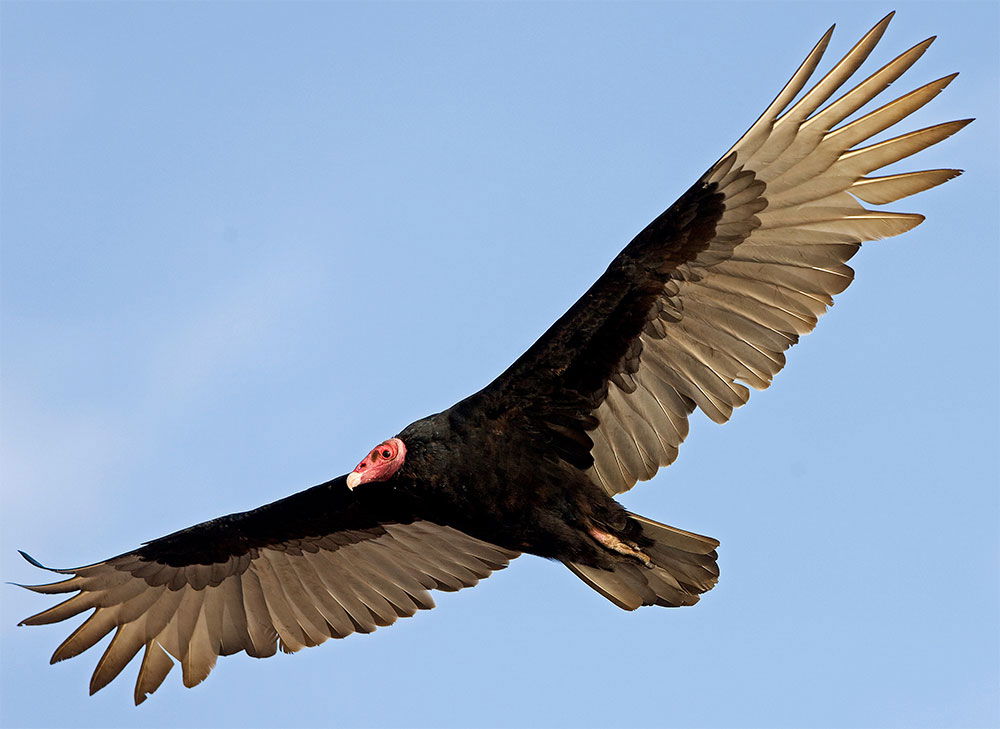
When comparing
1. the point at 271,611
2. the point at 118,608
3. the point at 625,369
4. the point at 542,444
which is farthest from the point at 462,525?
the point at 118,608

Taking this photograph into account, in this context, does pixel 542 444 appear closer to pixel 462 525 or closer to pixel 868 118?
pixel 462 525

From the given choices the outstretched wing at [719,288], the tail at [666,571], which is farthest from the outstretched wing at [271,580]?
the outstretched wing at [719,288]

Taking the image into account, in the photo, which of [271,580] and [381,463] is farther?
[271,580]

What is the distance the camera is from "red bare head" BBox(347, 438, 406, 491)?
5.68 meters

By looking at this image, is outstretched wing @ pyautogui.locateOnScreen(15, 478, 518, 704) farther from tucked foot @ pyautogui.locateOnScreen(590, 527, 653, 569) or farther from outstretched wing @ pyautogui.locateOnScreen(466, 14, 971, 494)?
outstretched wing @ pyautogui.locateOnScreen(466, 14, 971, 494)

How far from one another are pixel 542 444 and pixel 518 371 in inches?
14.0

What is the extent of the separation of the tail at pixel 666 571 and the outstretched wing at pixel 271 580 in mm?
866

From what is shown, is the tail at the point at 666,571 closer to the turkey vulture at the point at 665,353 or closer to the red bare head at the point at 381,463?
the turkey vulture at the point at 665,353

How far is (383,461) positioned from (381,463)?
0.01 metres

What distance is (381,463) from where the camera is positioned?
570cm

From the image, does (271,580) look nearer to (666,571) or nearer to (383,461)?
(383,461)

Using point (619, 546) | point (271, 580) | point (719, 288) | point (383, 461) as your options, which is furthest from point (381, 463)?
point (719, 288)

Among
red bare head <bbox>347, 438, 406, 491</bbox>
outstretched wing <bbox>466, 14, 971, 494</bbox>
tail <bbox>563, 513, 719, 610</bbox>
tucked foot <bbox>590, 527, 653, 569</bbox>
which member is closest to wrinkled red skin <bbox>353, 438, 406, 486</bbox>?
red bare head <bbox>347, 438, 406, 491</bbox>

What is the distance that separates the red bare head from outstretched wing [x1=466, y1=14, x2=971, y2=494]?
406mm
